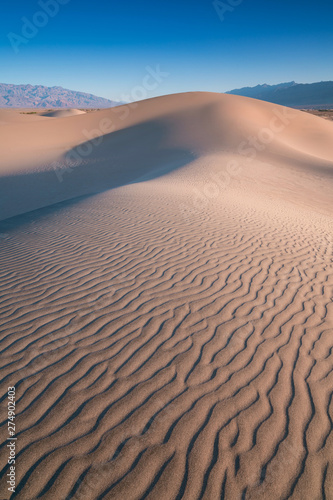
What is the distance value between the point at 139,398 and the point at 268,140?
24806 millimetres

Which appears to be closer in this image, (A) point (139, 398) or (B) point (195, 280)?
(A) point (139, 398)

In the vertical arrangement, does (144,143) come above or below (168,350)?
above

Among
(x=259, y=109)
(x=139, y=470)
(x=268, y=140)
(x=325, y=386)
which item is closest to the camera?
(x=139, y=470)

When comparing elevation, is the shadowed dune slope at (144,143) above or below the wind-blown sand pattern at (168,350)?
above

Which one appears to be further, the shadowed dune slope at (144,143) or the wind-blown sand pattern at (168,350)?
the shadowed dune slope at (144,143)

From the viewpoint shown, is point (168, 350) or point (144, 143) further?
point (144, 143)

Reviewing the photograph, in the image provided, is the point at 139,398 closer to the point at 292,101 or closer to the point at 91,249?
the point at 91,249

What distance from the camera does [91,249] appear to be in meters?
6.38

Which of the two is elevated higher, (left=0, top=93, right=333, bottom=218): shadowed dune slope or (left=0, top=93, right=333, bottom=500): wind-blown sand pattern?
(left=0, top=93, right=333, bottom=218): shadowed dune slope

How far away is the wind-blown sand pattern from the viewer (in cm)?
241

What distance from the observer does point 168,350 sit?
11.8ft

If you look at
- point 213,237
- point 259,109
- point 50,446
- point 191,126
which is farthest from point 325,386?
point 259,109

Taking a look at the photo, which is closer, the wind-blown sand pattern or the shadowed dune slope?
the wind-blown sand pattern

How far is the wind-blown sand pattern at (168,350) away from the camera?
95.0 inches
